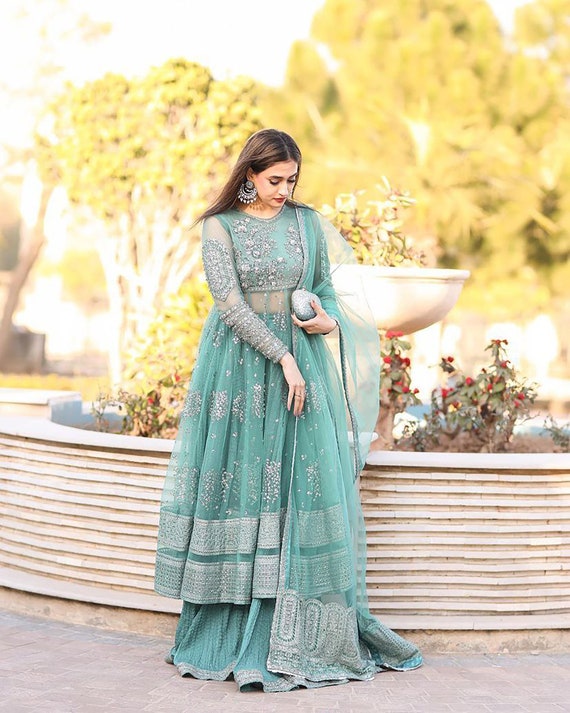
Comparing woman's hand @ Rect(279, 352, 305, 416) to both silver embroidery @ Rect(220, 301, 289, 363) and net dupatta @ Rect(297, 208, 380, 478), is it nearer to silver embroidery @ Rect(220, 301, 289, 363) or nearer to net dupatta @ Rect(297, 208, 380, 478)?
silver embroidery @ Rect(220, 301, 289, 363)

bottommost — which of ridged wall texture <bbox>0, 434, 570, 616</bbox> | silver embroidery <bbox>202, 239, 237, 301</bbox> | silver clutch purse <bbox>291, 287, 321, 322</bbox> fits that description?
ridged wall texture <bbox>0, 434, 570, 616</bbox>

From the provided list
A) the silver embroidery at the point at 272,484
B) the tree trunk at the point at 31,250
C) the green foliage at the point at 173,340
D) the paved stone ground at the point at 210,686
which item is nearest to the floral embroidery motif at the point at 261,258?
the silver embroidery at the point at 272,484

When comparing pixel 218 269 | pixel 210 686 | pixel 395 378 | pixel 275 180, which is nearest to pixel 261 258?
pixel 218 269

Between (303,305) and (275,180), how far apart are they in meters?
0.40

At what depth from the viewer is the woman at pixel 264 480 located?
148 inches

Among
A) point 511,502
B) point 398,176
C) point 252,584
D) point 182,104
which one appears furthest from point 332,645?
point 398,176

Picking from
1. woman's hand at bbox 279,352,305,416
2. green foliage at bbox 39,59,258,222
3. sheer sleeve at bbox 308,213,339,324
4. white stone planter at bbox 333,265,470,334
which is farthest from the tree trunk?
woman's hand at bbox 279,352,305,416

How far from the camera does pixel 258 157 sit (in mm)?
3775

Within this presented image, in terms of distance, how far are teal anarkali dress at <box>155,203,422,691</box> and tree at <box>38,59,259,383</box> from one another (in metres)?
10.9

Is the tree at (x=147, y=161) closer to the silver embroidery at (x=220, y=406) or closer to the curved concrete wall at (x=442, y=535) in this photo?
the curved concrete wall at (x=442, y=535)

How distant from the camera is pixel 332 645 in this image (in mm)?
3801

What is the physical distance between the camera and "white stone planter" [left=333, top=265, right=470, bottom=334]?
500 cm

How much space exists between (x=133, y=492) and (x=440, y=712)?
143 centimetres

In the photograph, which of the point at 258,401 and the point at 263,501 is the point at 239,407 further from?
the point at 263,501
